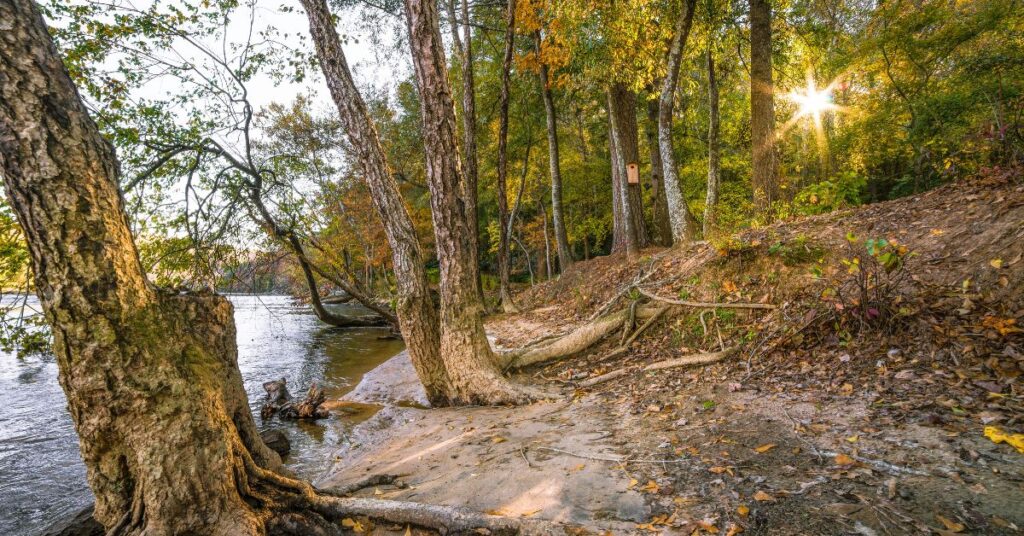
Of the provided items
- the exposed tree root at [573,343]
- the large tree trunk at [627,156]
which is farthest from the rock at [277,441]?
the large tree trunk at [627,156]

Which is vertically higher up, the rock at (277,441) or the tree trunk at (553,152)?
the tree trunk at (553,152)

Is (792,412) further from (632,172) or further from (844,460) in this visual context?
(632,172)

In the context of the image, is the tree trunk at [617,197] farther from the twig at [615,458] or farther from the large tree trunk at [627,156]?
the twig at [615,458]

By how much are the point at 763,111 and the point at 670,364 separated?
640 cm

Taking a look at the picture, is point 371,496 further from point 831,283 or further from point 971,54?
point 971,54

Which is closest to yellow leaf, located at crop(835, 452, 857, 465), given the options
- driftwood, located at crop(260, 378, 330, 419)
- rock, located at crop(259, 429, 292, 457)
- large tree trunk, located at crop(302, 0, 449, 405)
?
large tree trunk, located at crop(302, 0, 449, 405)

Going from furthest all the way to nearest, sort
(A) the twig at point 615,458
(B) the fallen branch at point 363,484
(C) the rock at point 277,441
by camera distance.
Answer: (C) the rock at point 277,441
(B) the fallen branch at point 363,484
(A) the twig at point 615,458

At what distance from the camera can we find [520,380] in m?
6.25

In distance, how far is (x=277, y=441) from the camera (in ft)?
18.0

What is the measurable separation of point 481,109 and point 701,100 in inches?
398

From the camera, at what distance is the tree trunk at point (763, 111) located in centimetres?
854

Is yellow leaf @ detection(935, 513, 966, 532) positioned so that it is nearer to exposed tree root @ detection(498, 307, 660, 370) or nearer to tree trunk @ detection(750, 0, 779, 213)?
exposed tree root @ detection(498, 307, 660, 370)

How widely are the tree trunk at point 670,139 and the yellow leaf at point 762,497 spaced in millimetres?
6989

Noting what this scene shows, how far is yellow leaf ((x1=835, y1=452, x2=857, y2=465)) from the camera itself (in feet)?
8.65
